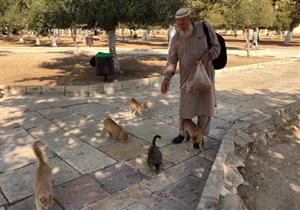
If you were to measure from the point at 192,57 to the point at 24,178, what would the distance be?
2846mm

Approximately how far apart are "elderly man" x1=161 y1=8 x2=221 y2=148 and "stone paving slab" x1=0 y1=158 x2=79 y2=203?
75.0 inches

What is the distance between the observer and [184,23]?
486 cm

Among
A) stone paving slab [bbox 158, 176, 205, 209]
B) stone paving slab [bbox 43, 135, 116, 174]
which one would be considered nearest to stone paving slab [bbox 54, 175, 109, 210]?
stone paving slab [bbox 43, 135, 116, 174]

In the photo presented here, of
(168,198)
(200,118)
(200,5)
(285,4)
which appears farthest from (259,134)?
(285,4)

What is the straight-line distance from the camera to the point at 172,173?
184 inches

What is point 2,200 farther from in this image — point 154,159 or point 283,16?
point 283,16

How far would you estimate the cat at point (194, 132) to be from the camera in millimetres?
5305

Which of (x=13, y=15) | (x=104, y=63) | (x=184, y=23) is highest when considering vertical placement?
(x=13, y=15)

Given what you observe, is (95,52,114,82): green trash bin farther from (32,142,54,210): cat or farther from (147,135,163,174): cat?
(32,142,54,210): cat

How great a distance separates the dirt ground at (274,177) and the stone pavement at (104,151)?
662 millimetres

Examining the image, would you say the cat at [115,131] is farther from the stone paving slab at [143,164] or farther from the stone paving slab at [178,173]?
the stone paving slab at [178,173]

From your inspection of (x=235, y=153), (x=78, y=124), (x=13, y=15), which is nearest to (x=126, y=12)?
(x=78, y=124)

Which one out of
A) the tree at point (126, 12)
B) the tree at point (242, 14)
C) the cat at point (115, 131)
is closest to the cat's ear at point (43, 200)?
the cat at point (115, 131)

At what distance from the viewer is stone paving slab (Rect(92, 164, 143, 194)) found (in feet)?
14.2
